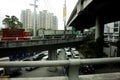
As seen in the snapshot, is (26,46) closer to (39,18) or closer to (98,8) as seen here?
(98,8)

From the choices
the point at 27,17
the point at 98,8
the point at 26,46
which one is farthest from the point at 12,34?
the point at 27,17

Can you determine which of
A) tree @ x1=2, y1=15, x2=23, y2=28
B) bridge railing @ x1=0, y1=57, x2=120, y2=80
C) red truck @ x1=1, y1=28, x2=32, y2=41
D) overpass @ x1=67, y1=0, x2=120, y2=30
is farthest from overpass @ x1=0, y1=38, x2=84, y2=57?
tree @ x1=2, y1=15, x2=23, y2=28

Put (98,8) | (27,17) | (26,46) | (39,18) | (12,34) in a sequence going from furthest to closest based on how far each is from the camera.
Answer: (39,18) < (27,17) < (12,34) < (98,8) < (26,46)

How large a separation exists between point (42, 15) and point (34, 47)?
309 ft

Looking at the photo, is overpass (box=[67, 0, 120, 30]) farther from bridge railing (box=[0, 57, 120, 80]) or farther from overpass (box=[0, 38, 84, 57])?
bridge railing (box=[0, 57, 120, 80])

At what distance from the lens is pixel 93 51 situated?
3825 cm

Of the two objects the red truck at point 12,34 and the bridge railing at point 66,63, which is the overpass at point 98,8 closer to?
the red truck at point 12,34

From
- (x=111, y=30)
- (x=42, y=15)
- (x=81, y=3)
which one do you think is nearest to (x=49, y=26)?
(x=42, y=15)

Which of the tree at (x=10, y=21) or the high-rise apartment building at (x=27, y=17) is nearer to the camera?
the tree at (x=10, y=21)

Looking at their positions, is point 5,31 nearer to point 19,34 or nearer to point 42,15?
point 19,34

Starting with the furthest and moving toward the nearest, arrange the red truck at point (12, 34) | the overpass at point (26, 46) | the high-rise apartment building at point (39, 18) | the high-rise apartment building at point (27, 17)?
the high-rise apartment building at point (39, 18), the high-rise apartment building at point (27, 17), the red truck at point (12, 34), the overpass at point (26, 46)

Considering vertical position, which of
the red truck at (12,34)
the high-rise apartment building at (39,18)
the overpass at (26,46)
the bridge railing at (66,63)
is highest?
the high-rise apartment building at (39,18)

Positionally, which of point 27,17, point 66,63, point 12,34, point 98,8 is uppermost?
point 27,17

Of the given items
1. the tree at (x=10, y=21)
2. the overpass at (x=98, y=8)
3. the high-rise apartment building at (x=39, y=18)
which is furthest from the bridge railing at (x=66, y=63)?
the high-rise apartment building at (x=39, y=18)
